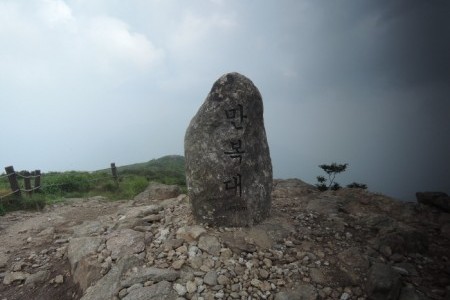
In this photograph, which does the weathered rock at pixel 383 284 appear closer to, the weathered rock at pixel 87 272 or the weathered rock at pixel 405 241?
the weathered rock at pixel 405 241

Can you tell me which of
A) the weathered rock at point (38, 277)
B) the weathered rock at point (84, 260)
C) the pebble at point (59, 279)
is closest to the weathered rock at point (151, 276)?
the weathered rock at point (84, 260)

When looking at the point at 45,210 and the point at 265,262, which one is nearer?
the point at 265,262

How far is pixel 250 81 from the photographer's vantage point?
23.9ft

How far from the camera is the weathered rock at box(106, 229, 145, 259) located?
626 centimetres

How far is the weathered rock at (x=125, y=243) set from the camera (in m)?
6.26

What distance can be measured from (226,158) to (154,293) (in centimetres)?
297

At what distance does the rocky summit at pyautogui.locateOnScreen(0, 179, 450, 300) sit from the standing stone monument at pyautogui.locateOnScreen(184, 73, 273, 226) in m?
0.43

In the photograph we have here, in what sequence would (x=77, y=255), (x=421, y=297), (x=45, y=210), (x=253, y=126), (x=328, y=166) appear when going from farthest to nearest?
(x=328, y=166), (x=45, y=210), (x=253, y=126), (x=77, y=255), (x=421, y=297)

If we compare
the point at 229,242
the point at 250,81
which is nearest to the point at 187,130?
the point at 250,81

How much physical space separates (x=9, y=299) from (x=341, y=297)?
631cm

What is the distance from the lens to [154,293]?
5020 millimetres

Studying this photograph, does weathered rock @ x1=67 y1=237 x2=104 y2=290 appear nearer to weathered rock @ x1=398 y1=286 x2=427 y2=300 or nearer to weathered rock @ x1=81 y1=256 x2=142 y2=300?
weathered rock @ x1=81 y1=256 x2=142 y2=300

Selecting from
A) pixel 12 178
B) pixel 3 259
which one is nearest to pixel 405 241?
pixel 3 259

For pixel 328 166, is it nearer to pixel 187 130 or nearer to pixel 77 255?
pixel 187 130
